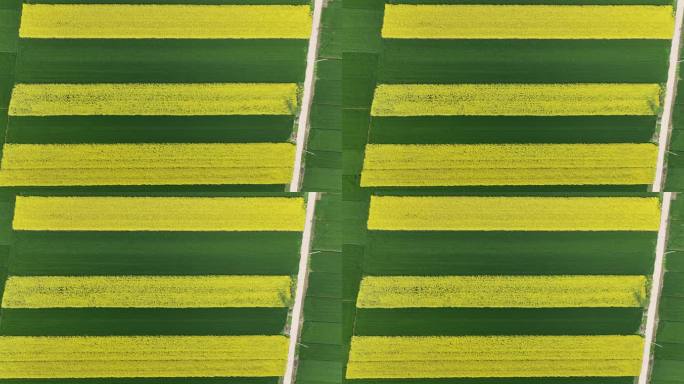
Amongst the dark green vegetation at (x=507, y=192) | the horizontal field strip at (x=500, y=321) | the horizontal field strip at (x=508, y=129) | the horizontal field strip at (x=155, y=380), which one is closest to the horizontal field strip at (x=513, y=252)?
the dark green vegetation at (x=507, y=192)

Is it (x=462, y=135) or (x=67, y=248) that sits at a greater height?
(x=462, y=135)

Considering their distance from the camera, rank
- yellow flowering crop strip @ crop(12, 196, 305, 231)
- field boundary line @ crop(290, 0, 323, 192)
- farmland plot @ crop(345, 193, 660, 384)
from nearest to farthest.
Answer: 1. yellow flowering crop strip @ crop(12, 196, 305, 231)
2. farmland plot @ crop(345, 193, 660, 384)
3. field boundary line @ crop(290, 0, 323, 192)

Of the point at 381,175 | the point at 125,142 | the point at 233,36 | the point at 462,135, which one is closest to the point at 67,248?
the point at 125,142

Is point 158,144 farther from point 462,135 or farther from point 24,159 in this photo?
point 462,135

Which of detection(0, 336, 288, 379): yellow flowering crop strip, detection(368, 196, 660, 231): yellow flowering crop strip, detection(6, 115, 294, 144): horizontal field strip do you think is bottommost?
detection(0, 336, 288, 379): yellow flowering crop strip

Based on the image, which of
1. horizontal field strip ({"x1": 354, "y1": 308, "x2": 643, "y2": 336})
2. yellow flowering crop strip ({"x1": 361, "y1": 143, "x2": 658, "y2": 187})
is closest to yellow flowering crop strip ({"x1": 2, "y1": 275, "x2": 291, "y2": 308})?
horizontal field strip ({"x1": 354, "y1": 308, "x2": 643, "y2": 336})

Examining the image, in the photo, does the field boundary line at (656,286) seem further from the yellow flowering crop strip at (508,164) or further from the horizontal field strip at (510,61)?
the horizontal field strip at (510,61)

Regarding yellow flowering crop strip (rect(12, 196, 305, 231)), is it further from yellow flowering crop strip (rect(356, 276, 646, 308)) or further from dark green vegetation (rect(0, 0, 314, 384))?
yellow flowering crop strip (rect(356, 276, 646, 308))
